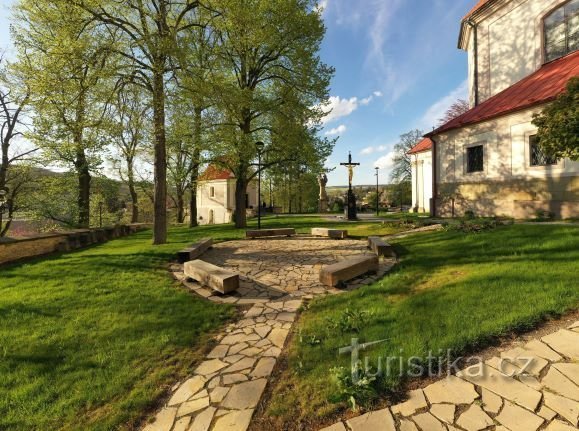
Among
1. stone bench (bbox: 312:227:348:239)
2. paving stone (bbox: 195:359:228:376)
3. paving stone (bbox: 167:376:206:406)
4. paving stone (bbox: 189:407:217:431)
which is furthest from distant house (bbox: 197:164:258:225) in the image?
paving stone (bbox: 189:407:217:431)

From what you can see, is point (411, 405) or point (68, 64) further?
point (68, 64)

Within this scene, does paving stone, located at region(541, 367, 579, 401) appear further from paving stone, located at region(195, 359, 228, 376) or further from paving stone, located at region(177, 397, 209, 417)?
paving stone, located at region(195, 359, 228, 376)

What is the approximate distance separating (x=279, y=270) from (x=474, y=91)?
61.0 ft

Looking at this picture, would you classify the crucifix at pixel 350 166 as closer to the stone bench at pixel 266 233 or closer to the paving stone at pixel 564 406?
the stone bench at pixel 266 233

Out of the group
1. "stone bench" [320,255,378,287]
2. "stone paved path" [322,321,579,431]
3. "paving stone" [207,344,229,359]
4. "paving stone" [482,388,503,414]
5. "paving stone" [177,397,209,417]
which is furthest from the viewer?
"stone bench" [320,255,378,287]

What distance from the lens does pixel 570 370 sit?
2.57m

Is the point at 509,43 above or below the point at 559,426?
above

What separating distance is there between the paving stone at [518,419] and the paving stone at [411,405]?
547mm

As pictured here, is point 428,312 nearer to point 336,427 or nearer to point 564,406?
point 564,406

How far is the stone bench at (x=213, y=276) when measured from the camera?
18.8 ft

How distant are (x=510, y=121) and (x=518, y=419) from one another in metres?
14.5

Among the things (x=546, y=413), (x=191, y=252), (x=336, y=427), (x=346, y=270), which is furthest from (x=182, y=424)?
(x=191, y=252)

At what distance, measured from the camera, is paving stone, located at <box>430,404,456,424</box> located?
2254mm

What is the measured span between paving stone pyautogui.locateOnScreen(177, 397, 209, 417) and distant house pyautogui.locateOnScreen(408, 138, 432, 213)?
30.8 metres
